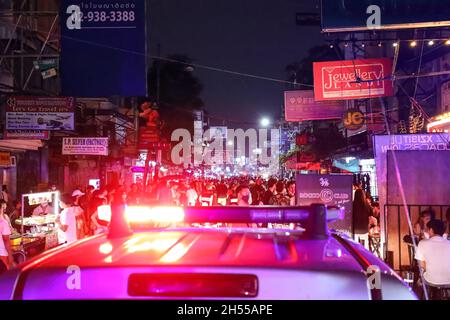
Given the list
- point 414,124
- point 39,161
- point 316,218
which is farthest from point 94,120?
point 316,218

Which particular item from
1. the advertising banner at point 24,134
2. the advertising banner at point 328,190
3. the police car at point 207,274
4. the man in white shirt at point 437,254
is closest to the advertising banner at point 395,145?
the advertising banner at point 328,190

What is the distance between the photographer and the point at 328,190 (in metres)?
10.3

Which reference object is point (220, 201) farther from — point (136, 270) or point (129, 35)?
point (136, 270)

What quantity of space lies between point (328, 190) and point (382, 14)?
3765 millimetres

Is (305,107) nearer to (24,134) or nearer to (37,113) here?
(37,113)

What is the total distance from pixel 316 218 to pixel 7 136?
548 inches

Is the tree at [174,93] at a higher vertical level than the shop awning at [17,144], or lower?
higher

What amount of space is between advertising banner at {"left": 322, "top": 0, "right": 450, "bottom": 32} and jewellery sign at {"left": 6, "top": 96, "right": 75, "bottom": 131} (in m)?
8.22

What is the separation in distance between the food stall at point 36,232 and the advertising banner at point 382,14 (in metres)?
7.62

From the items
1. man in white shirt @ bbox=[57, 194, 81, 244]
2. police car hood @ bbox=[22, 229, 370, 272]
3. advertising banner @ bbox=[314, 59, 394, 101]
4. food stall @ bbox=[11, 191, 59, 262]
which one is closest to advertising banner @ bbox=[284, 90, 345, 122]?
advertising banner @ bbox=[314, 59, 394, 101]

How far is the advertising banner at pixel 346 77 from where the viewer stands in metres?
14.4

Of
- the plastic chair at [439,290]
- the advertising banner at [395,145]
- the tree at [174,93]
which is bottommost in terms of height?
the plastic chair at [439,290]

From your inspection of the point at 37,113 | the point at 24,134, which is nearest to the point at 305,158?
the point at 37,113

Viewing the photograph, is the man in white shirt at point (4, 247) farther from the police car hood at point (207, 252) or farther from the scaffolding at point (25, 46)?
the police car hood at point (207, 252)
